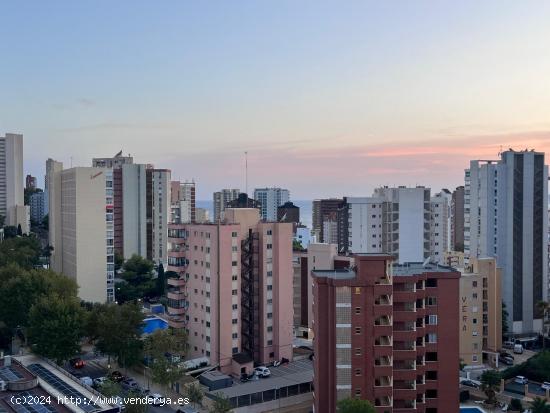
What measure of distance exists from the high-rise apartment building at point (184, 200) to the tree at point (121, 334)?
145 feet

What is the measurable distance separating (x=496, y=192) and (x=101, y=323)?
26015 mm

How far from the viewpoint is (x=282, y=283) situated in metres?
28.5

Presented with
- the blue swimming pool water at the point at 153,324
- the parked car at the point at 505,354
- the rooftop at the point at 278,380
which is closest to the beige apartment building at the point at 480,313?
the parked car at the point at 505,354

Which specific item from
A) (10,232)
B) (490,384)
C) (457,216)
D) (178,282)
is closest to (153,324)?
(178,282)

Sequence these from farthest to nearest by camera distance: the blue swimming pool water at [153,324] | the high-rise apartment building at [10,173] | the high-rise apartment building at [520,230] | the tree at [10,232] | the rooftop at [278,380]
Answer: the high-rise apartment building at [10,173], the tree at [10,232], the high-rise apartment building at [520,230], the blue swimming pool water at [153,324], the rooftop at [278,380]

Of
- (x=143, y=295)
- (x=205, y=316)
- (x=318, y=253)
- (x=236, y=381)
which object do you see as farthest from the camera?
(x=143, y=295)

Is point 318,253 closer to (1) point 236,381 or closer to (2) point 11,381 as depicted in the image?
(1) point 236,381

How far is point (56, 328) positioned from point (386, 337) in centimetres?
1392

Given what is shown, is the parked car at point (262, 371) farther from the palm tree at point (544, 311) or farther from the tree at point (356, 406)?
the palm tree at point (544, 311)

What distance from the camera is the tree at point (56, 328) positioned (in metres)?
23.9

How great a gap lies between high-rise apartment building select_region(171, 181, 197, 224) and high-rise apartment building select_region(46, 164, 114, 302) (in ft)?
103

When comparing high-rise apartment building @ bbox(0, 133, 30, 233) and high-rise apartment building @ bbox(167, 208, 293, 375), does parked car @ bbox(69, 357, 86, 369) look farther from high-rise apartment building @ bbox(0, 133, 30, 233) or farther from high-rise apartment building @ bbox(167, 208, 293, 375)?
high-rise apartment building @ bbox(0, 133, 30, 233)

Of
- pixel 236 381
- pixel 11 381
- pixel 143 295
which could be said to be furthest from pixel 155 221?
pixel 11 381

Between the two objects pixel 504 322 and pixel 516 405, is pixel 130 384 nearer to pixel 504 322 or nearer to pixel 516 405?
pixel 516 405
